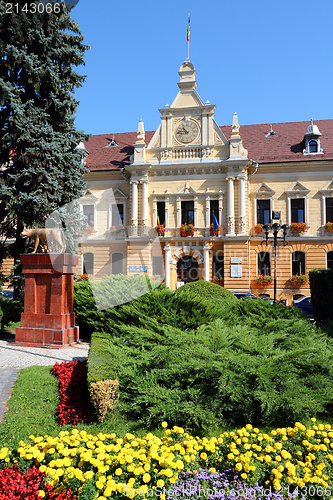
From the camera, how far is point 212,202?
28672mm

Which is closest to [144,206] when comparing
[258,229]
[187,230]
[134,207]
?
[134,207]

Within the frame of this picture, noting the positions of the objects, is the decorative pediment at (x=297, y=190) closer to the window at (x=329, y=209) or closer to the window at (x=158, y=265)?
the window at (x=329, y=209)

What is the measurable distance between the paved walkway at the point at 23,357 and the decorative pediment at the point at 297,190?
2141 centimetres

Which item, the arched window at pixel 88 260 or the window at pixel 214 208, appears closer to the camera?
the window at pixel 214 208

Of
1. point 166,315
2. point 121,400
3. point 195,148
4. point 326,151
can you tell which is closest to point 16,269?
point 166,315

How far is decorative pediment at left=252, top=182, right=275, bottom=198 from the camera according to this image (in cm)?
2825

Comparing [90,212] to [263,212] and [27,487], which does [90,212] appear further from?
[27,487]

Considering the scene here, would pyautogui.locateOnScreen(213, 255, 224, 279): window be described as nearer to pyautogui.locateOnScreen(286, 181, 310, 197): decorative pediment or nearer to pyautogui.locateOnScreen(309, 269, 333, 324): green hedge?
pyautogui.locateOnScreen(286, 181, 310, 197): decorative pediment

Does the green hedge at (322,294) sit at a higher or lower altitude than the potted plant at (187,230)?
lower

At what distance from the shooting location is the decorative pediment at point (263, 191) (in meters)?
28.2

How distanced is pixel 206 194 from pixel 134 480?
26.0 meters

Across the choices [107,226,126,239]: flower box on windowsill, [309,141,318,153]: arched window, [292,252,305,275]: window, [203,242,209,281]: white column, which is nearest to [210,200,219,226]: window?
[203,242,209,281]: white column

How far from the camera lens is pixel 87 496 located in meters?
3.21

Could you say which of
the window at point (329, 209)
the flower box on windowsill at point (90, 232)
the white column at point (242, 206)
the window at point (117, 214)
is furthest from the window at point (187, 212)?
the window at point (329, 209)
